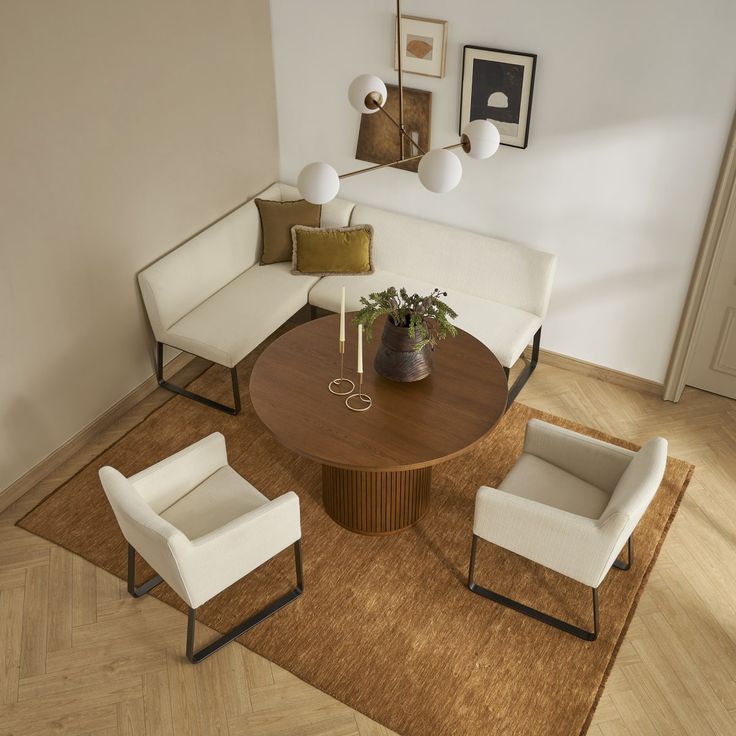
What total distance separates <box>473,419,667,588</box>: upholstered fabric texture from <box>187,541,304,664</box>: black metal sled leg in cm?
82

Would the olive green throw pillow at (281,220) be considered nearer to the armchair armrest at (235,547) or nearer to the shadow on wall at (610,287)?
the shadow on wall at (610,287)

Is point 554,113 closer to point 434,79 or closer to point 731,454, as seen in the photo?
point 434,79

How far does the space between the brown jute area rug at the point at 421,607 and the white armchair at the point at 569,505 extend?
122mm

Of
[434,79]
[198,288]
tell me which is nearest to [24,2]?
[198,288]

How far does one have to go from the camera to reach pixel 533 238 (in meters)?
4.69

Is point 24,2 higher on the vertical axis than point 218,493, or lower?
higher

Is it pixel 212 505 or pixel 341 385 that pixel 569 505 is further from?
pixel 212 505

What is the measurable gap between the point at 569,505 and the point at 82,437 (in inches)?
105

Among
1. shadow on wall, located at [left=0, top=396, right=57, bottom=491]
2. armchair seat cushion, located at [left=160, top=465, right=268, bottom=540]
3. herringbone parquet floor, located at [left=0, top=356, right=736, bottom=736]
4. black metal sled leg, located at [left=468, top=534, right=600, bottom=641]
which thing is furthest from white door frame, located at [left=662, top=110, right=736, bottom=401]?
shadow on wall, located at [left=0, top=396, right=57, bottom=491]

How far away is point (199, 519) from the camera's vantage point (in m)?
3.26

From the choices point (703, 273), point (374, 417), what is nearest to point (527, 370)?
point (703, 273)

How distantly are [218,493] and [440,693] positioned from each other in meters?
1.25

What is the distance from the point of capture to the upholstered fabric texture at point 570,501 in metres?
2.99

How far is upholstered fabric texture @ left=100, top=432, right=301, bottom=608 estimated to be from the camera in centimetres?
288
